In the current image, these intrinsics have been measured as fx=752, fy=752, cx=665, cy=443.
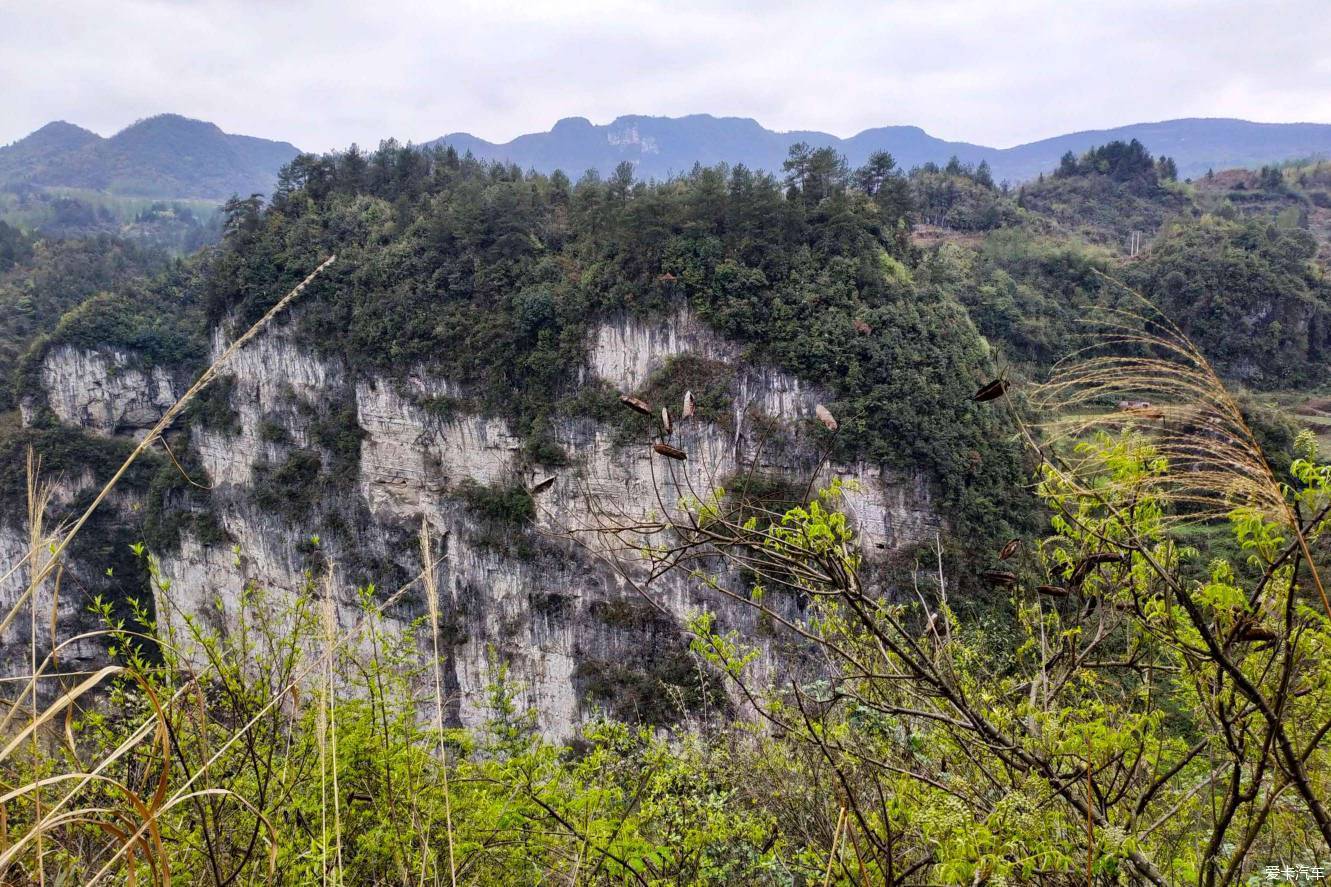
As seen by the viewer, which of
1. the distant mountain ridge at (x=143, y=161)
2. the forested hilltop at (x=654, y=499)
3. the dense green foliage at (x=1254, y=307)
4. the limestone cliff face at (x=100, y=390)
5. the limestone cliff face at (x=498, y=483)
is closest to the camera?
the forested hilltop at (x=654, y=499)

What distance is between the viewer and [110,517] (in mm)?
28297

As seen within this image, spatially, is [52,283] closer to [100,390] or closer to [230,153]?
[100,390]

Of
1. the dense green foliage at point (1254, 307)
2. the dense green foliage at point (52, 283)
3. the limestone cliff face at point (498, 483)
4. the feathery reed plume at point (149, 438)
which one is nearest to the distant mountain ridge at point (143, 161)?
the dense green foliage at point (52, 283)

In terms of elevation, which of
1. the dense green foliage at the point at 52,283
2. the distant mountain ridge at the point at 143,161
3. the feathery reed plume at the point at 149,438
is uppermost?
the distant mountain ridge at the point at 143,161

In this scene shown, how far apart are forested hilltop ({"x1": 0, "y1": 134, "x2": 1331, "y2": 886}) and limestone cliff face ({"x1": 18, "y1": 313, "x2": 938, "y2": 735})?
0.40 feet

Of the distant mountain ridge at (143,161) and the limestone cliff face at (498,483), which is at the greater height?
the distant mountain ridge at (143,161)

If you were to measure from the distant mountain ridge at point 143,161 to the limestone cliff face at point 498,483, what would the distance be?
14362 centimetres

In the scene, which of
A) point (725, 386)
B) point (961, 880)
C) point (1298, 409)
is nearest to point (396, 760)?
point (961, 880)

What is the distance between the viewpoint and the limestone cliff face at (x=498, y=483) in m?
18.3

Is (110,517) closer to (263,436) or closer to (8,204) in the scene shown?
(263,436)

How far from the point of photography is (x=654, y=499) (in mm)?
21656

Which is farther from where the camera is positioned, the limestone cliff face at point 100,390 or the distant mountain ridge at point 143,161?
the distant mountain ridge at point 143,161

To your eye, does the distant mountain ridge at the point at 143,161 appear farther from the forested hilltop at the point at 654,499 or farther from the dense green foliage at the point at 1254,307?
the dense green foliage at the point at 1254,307

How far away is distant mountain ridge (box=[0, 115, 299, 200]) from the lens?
141250mm
